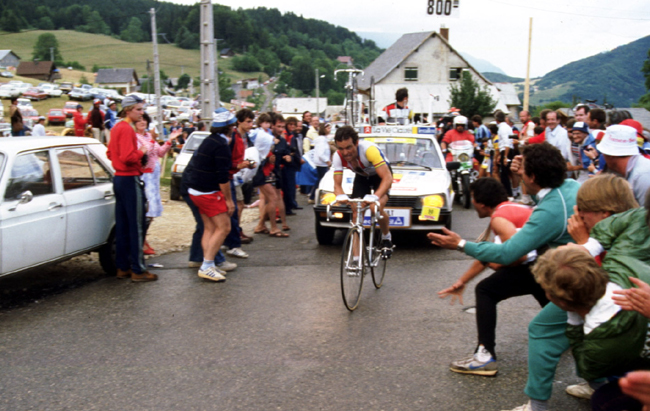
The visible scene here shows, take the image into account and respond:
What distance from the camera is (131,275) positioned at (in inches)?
288

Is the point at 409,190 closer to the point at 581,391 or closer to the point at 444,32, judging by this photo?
the point at 581,391

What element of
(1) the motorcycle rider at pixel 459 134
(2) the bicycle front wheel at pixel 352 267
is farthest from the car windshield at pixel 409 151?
(2) the bicycle front wheel at pixel 352 267

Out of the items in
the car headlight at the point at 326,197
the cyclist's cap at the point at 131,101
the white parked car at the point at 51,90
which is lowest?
the car headlight at the point at 326,197

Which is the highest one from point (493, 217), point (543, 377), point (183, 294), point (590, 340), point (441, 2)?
point (441, 2)

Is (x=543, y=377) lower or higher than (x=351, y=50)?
lower

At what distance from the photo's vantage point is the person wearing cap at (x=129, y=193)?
6824mm

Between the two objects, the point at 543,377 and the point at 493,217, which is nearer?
the point at 543,377

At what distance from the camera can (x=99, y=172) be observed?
24.3ft

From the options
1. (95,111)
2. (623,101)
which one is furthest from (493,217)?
(623,101)

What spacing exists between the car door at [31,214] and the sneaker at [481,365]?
14.2 ft

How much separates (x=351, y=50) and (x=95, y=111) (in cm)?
16168

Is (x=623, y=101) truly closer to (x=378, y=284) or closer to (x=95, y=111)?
(x=95, y=111)

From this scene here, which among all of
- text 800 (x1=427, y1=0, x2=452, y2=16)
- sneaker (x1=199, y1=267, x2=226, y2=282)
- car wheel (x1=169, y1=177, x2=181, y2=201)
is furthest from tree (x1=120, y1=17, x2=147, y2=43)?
sneaker (x1=199, y1=267, x2=226, y2=282)

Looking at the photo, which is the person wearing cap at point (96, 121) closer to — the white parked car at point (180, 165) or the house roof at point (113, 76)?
the white parked car at point (180, 165)
